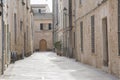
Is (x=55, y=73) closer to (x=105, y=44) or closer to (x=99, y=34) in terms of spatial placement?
(x=105, y=44)

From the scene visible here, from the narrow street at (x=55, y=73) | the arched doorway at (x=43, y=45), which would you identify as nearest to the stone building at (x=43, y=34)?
the arched doorway at (x=43, y=45)

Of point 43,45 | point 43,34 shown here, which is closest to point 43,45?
point 43,45

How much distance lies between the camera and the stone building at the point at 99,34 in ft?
50.3

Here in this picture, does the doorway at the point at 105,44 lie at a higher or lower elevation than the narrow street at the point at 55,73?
higher

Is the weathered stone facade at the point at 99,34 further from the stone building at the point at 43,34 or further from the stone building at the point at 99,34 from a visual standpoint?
the stone building at the point at 43,34

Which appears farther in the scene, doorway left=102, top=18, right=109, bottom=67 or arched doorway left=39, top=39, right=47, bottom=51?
arched doorway left=39, top=39, right=47, bottom=51

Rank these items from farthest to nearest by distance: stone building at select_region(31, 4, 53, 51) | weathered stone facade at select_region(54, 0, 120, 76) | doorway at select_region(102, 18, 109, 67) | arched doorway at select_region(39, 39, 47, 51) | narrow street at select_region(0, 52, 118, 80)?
1. arched doorway at select_region(39, 39, 47, 51)
2. stone building at select_region(31, 4, 53, 51)
3. doorway at select_region(102, 18, 109, 67)
4. weathered stone facade at select_region(54, 0, 120, 76)
5. narrow street at select_region(0, 52, 118, 80)

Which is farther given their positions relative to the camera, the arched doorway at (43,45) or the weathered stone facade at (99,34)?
the arched doorway at (43,45)

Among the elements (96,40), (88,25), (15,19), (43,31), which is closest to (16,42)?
(15,19)

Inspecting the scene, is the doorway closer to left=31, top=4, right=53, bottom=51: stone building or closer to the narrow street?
the narrow street

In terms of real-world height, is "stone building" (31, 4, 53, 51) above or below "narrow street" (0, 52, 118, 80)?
above

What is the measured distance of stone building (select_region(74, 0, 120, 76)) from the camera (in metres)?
15.3

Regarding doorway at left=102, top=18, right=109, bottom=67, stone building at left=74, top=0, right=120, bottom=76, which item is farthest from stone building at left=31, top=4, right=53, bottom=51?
doorway at left=102, top=18, right=109, bottom=67

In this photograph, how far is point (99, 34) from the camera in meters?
19.1
